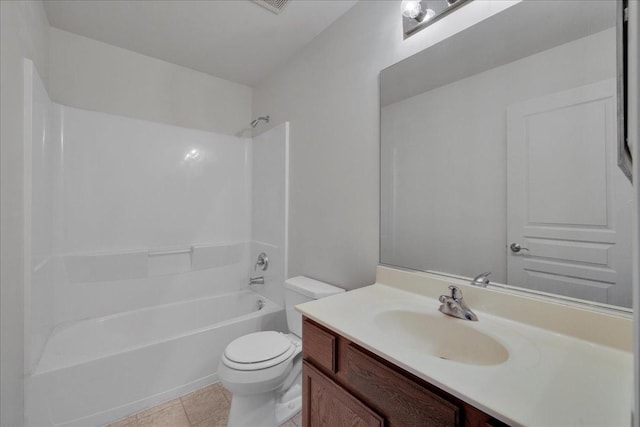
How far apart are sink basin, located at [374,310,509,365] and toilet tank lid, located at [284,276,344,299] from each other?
0.56 meters

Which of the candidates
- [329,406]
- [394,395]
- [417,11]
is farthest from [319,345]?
[417,11]

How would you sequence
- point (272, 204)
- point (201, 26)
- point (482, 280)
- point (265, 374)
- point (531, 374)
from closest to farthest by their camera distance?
point (531, 374) → point (482, 280) → point (265, 374) → point (201, 26) → point (272, 204)

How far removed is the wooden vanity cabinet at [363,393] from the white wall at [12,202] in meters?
1.21

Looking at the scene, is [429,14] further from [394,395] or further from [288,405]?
[288,405]

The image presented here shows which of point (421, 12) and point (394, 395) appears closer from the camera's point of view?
point (394, 395)

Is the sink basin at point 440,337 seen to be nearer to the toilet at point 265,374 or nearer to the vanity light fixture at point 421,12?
the toilet at point 265,374

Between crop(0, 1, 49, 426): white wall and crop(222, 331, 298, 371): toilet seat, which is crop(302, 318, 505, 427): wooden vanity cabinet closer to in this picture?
crop(222, 331, 298, 371): toilet seat

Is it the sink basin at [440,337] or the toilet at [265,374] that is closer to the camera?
the sink basin at [440,337]

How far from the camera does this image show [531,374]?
2.18ft

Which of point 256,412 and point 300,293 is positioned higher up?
point 300,293

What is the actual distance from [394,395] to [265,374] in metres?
0.83

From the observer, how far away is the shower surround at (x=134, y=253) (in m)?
1.49

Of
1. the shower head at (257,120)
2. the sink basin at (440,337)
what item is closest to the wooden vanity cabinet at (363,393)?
the sink basin at (440,337)

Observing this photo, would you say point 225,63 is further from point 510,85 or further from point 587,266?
point 587,266
